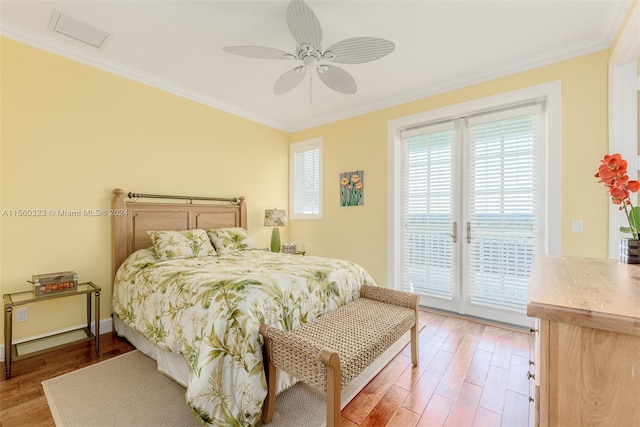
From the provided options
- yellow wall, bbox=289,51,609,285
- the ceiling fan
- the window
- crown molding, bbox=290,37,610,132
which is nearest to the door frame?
yellow wall, bbox=289,51,609,285

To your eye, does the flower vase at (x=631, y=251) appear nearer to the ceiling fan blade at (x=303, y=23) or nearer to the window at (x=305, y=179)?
the ceiling fan blade at (x=303, y=23)

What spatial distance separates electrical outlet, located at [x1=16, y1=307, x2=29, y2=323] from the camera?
92.4 inches

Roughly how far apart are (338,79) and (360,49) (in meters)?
0.45

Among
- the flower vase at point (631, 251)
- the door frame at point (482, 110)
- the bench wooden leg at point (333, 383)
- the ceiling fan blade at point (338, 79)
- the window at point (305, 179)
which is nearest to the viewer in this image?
the bench wooden leg at point (333, 383)

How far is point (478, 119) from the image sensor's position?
311 cm

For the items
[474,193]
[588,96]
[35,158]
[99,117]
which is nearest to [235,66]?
[99,117]

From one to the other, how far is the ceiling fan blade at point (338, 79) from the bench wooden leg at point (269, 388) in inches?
80.5

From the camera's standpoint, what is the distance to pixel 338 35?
2.40 m

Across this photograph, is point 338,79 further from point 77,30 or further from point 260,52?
point 77,30

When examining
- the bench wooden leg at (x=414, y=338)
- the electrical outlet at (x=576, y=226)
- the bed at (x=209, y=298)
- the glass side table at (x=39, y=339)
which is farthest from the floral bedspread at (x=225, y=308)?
the electrical outlet at (x=576, y=226)

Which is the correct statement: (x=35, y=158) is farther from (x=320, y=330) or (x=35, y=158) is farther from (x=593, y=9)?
Result: (x=593, y=9)

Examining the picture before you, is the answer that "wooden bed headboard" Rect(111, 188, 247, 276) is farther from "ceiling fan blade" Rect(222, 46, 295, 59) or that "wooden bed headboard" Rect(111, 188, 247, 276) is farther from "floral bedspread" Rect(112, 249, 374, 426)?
"ceiling fan blade" Rect(222, 46, 295, 59)

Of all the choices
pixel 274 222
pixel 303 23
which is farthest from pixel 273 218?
pixel 303 23

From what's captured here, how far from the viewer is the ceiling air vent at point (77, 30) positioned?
223 centimetres
